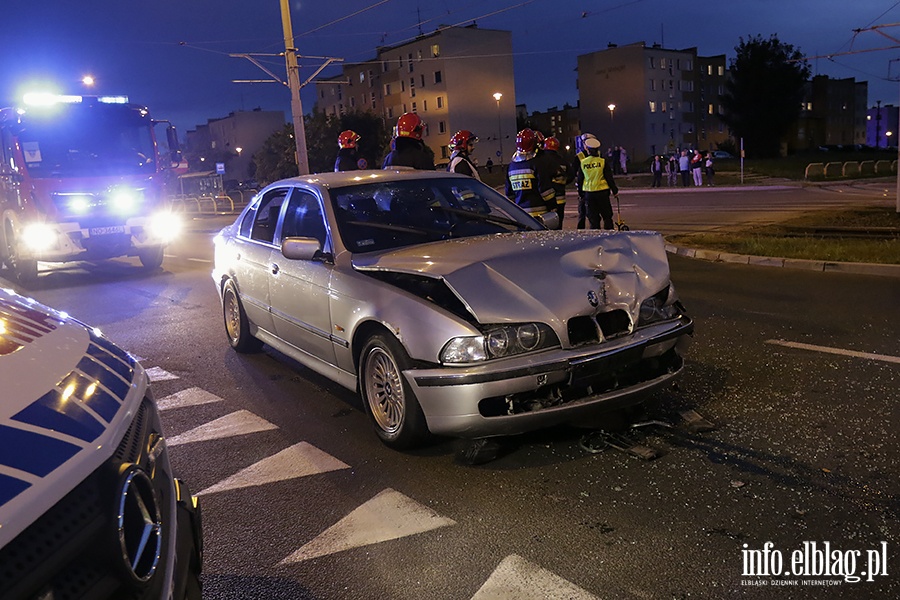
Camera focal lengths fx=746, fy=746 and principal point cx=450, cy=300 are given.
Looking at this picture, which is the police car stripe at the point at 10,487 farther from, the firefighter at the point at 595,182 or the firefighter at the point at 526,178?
the firefighter at the point at 595,182

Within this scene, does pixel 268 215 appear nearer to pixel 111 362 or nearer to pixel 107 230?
pixel 111 362

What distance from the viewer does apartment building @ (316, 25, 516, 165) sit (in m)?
72.8

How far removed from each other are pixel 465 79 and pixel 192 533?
74866 mm

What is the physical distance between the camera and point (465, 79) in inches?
2899

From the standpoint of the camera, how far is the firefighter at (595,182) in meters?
11.6

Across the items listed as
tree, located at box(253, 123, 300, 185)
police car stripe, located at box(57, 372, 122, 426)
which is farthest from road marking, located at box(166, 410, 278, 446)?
tree, located at box(253, 123, 300, 185)

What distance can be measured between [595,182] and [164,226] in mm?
8063

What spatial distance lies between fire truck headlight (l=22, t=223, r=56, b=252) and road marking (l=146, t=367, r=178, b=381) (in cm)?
733

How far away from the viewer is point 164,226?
14133mm

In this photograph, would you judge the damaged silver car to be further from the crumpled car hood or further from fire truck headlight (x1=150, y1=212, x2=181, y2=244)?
fire truck headlight (x1=150, y1=212, x2=181, y2=244)

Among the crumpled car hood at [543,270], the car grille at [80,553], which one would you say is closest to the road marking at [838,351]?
the crumpled car hood at [543,270]

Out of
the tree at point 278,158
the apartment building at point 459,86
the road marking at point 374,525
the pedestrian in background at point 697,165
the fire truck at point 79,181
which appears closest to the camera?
the road marking at point 374,525

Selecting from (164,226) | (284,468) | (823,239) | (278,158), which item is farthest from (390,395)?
(278,158)

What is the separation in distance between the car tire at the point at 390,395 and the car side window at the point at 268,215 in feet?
6.65
